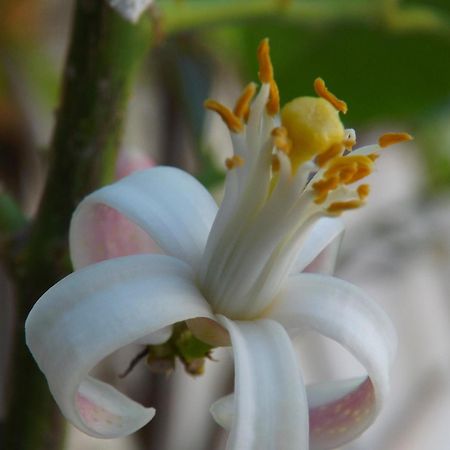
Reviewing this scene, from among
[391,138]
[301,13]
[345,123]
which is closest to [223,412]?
[391,138]

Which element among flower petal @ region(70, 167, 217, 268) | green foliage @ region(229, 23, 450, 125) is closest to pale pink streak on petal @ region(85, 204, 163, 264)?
flower petal @ region(70, 167, 217, 268)

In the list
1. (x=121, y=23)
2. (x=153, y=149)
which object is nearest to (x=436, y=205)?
(x=153, y=149)

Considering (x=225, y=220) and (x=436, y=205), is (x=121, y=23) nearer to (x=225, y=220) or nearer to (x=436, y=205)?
(x=225, y=220)

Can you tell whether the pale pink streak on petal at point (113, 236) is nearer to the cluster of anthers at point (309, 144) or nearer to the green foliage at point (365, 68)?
the cluster of anthers at point (309, 144)

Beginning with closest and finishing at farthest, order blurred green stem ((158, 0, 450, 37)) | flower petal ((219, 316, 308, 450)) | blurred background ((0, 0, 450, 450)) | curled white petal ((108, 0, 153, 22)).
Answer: flower petal ((219, 316, 308, 450))
curled white petal ((108, 0, 153, 22))
blurred green stem ((158, 0, 450, 37))
blurred background ((0, 0, 450, 450))

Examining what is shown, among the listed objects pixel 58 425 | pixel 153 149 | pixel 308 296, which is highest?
pixel 308 296

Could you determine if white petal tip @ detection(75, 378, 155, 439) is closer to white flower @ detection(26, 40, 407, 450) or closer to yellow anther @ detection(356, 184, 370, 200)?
white flower @ detection(26, 40, 407, 450)
